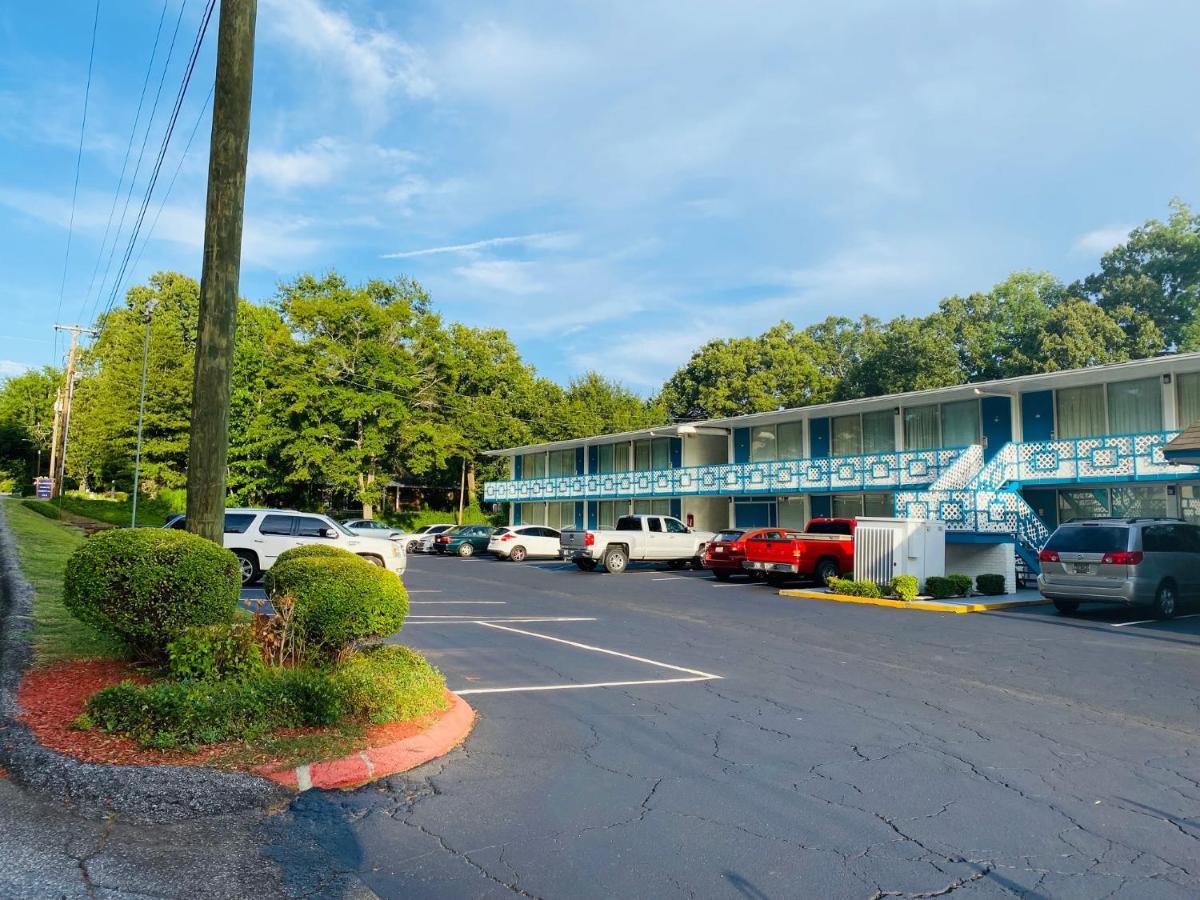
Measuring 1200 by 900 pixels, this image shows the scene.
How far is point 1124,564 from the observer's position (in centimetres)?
1506

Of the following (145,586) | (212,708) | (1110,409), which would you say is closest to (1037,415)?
(1110,409)

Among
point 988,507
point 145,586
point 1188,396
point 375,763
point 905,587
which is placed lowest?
point 375,763

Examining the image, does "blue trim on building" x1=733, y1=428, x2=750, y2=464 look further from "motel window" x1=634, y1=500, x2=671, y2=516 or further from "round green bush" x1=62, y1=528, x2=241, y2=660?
"round green bush" x1=62, y1=528, x2=241, y2=660

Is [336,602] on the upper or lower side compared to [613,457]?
lower

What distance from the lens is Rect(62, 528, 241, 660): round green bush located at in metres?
6.59

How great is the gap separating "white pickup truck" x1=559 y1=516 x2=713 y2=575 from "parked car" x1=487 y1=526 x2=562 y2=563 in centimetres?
585

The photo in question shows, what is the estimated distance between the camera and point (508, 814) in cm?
508

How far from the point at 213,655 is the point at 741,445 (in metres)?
31.4

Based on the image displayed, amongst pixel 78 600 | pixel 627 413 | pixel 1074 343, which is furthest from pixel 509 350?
pixel 78 600

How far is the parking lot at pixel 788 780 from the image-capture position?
4324 mm

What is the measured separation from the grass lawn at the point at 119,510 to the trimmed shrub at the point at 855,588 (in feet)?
106

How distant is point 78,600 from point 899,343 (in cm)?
4723

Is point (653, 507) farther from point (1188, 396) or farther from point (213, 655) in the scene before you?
point (213, 655)

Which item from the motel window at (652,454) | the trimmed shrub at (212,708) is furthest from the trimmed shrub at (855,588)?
the motel window at (652,454)
